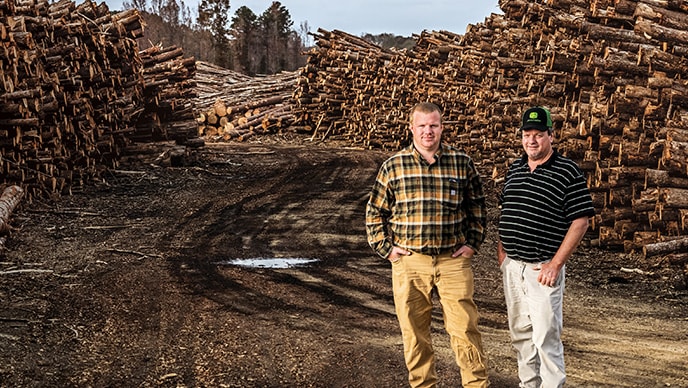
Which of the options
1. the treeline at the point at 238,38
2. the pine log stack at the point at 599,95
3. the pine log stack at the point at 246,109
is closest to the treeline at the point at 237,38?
the treeline at the point at 238,38

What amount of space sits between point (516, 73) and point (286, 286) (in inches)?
364

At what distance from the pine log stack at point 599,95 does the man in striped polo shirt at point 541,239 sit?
539 cm

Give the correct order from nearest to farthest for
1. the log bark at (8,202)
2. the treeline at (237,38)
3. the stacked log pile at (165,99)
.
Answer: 1. the log bark at (8,202)
2. the stacked log pile at (165,99)
3. the treeline at (237,38)

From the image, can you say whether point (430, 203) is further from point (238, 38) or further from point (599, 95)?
point (238, 38)

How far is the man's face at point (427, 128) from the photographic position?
4.32 m

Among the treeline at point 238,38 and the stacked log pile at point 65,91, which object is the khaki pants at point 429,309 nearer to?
the stacked log pile at point 65,91

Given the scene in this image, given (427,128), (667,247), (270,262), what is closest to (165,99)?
(270,262)

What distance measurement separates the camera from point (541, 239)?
4.20 metres

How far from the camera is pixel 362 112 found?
2400cm

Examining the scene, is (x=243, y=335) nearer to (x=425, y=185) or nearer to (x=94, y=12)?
(x=425, y=185)

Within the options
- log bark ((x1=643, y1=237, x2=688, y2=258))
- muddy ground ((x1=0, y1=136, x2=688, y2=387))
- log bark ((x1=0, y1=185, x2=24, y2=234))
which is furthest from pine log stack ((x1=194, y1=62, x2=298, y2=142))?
log bark ((x1=643, y1=237, x2=688, y2=258))

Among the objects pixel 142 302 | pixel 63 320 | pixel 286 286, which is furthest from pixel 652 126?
pixel 63 320

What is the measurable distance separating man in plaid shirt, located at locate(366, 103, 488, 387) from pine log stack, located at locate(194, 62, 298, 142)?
71.2 feet

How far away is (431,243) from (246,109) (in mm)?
24090
